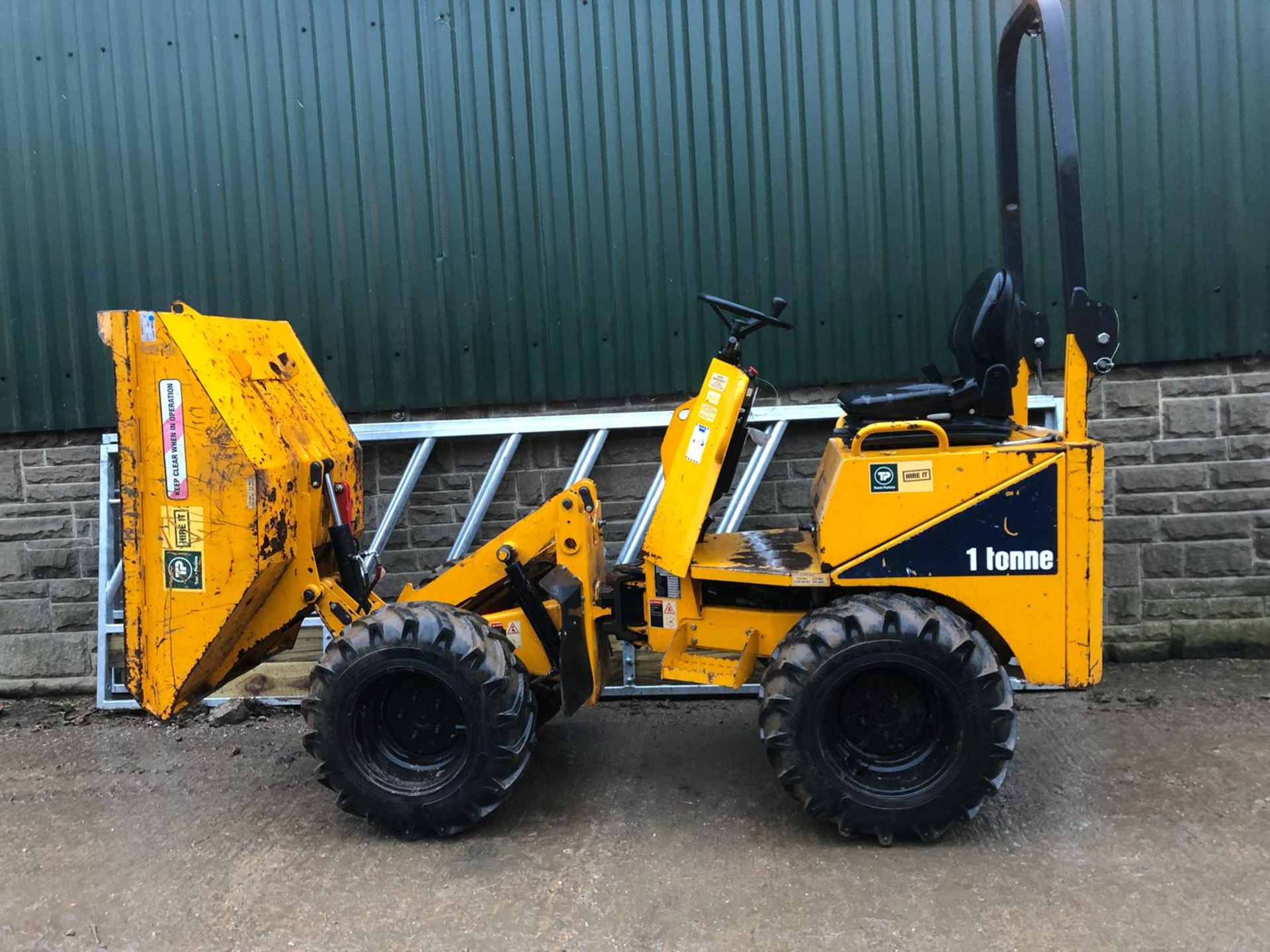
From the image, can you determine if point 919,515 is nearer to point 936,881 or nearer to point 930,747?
point 930,747

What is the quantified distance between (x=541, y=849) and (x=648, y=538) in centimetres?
132

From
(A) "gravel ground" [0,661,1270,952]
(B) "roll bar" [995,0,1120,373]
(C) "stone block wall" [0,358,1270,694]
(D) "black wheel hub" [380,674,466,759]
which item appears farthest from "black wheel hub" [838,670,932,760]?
(C) "stone block wall" [0,358,1270,694]

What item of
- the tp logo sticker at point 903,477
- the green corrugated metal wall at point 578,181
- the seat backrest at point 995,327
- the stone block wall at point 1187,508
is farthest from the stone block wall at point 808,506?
the tp logo sticker at point 903,477

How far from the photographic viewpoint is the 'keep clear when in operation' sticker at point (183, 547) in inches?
153

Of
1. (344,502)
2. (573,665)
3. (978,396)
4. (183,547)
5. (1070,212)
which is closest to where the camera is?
(1070,212)

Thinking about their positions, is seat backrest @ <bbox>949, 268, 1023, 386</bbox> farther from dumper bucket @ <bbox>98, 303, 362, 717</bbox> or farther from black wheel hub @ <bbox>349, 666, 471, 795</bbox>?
dumper bucket @ <bbox>98, 303, 362, 717</bbox>

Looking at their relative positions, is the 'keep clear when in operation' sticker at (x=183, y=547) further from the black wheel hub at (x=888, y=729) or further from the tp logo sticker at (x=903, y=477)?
the tp logo sticker at (x=903, y=477)

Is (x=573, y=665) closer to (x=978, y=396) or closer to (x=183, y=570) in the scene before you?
(x=183, y=570)

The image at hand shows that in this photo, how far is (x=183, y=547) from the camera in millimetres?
3896

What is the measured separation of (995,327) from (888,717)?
163 centimetres

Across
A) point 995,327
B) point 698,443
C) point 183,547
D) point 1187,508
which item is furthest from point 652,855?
point 1187,508

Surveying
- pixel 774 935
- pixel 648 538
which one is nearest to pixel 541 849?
→ pixel 774 935

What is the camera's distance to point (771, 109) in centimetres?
579

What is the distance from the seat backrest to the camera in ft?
13.0
